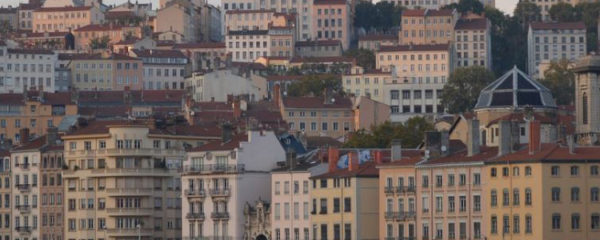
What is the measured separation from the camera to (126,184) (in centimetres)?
12988

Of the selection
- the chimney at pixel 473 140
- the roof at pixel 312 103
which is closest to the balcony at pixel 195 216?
the chimney at pixel 473 140

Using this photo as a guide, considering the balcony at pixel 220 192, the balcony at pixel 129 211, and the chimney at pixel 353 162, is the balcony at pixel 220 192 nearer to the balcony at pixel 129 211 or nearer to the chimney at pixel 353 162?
the balcony at pixel 129 211

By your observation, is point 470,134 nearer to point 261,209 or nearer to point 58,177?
Answer: point 261,209

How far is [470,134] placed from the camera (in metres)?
113

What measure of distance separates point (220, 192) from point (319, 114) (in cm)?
7268

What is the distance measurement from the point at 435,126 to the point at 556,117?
60.0ft

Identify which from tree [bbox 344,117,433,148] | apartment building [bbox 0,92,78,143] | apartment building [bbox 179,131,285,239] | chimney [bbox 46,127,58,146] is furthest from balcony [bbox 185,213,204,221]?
apartment building [bbox 0,92,78,143]

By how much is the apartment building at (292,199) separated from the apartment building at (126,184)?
10.6m

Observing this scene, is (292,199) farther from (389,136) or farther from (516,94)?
(389,136)

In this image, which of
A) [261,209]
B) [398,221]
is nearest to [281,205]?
[261,209]

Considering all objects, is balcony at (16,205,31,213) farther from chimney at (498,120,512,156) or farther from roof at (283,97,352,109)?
roof at (283,97,352,109)

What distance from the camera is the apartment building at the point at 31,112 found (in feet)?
607

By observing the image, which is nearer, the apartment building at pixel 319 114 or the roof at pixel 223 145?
the roof at pixel 223 145

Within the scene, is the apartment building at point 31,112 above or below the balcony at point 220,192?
above
